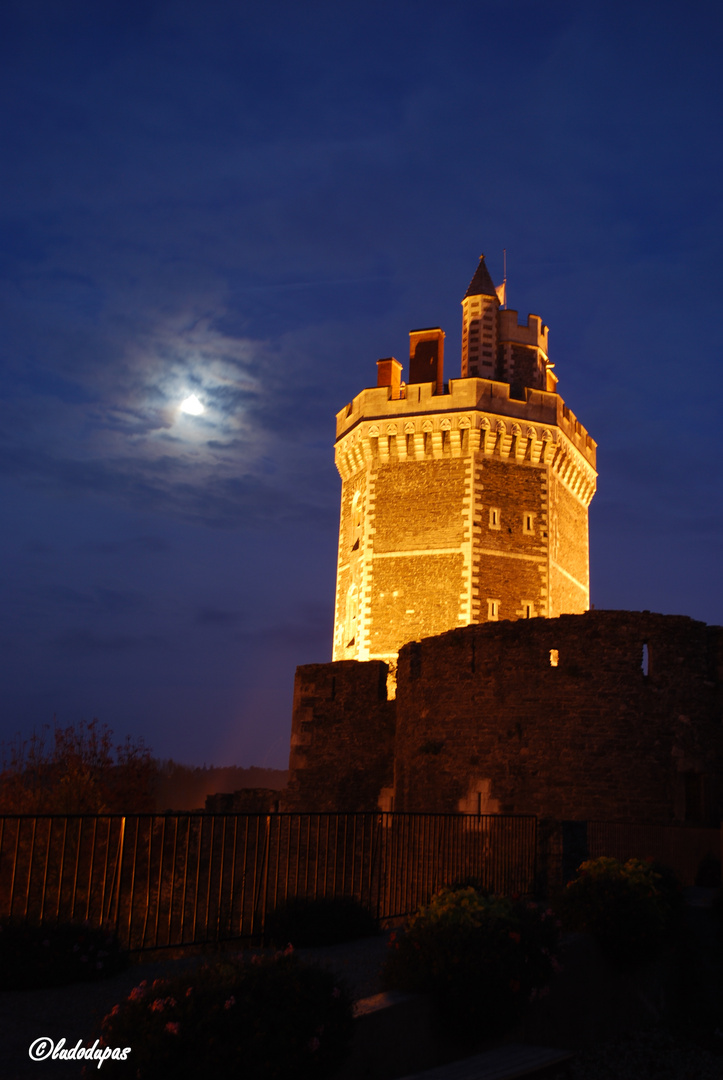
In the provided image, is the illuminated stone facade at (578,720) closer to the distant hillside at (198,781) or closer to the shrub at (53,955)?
the shrub at (53,955)

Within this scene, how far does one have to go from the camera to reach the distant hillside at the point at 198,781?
10025cm

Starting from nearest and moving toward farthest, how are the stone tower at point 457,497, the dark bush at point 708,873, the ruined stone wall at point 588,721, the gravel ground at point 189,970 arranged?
1. the gravel ground at point 189,970
2. the dark bush at point 708,873
3. the ruined stone wall at point 588,721
4. the stone tower at point 457,497

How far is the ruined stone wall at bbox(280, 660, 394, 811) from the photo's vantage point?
76.4 feet

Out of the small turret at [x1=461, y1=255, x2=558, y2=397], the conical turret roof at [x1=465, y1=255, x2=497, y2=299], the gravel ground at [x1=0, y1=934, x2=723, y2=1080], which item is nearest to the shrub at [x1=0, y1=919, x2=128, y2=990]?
the gravel ground at [x1=0, y1=934, x2=723, y2=1080]

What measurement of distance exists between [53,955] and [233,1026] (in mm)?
2643

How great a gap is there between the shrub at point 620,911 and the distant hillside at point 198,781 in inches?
3519

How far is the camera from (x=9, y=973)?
7.09m

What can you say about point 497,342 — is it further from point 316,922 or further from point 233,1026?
point 233,1026

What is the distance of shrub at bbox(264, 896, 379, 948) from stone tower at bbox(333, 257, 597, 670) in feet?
67.7

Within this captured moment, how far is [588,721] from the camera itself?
54.5 feet

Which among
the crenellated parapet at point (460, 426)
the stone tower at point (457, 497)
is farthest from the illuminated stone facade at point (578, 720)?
the crenellated parapet at point (460, 426)

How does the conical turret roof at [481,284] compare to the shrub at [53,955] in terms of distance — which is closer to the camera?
the shrub at [53,955]

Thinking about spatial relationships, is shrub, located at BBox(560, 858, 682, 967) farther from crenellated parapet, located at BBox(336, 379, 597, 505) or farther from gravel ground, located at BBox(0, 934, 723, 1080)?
crenellated parapet, located at BBox(336, 379, 597, 505)

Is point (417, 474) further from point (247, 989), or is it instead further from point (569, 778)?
point (247, 989)
